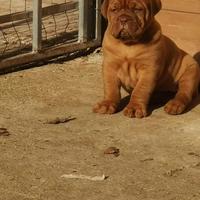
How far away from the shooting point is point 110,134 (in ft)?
15.7

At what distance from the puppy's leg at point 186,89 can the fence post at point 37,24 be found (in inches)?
60.1

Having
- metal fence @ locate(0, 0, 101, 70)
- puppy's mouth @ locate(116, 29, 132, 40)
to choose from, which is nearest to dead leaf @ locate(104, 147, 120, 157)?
puppy's mouth @ locate(116, 29, 132, 40)

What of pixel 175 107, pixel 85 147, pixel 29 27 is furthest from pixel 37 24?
pixel 85 147

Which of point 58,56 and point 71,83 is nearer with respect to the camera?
point 71,83

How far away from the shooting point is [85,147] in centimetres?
455

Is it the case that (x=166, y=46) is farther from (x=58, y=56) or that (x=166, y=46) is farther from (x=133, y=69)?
(x=58, y=56)

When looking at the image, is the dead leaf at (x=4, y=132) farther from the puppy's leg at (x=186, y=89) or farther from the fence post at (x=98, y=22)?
the fence post at (x=98, y=22)

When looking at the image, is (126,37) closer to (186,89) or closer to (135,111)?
(135,111)

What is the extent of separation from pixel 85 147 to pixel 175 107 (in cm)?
96

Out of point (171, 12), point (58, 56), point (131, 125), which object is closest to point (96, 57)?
point (58, 56)

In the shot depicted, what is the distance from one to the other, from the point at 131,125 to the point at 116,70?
49 centimetres

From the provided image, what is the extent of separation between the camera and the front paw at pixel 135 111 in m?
5.09

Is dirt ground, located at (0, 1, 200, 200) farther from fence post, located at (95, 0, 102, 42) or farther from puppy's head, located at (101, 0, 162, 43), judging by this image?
fence post, located at (95, 0, 102, 42)

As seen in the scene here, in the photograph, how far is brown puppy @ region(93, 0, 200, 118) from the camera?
5.02m
